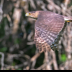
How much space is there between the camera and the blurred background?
10.1ft

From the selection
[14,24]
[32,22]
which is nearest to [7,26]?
[14,24]

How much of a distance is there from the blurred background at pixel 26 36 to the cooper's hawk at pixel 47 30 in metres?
0.55

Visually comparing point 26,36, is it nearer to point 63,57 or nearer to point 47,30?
point 63,57

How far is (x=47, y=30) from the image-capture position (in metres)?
2.09

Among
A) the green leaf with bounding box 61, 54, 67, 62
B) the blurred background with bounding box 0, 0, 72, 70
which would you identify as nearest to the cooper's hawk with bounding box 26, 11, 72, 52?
the blurred background with bounding box 0, 0, 72, 70

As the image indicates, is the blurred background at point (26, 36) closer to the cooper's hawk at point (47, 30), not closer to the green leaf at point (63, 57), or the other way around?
the green leaf at point (63, 57)

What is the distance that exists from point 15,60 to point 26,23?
1143mm

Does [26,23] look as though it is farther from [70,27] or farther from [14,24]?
[70,27]

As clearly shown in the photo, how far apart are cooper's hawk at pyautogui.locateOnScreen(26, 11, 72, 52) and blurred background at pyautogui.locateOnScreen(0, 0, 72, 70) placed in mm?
546

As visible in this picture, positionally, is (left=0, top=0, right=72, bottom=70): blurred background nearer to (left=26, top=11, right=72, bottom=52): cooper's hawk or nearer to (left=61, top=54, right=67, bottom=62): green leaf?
(left=61, top=54, right=67, bottom=62): green leaf

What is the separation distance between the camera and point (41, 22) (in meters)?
2.18

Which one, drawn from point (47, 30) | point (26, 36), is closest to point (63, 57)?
point (26, 36)

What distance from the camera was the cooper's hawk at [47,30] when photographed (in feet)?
6.21

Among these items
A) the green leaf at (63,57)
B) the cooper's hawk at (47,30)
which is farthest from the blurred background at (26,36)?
the cooper's hawk at (47,30)
